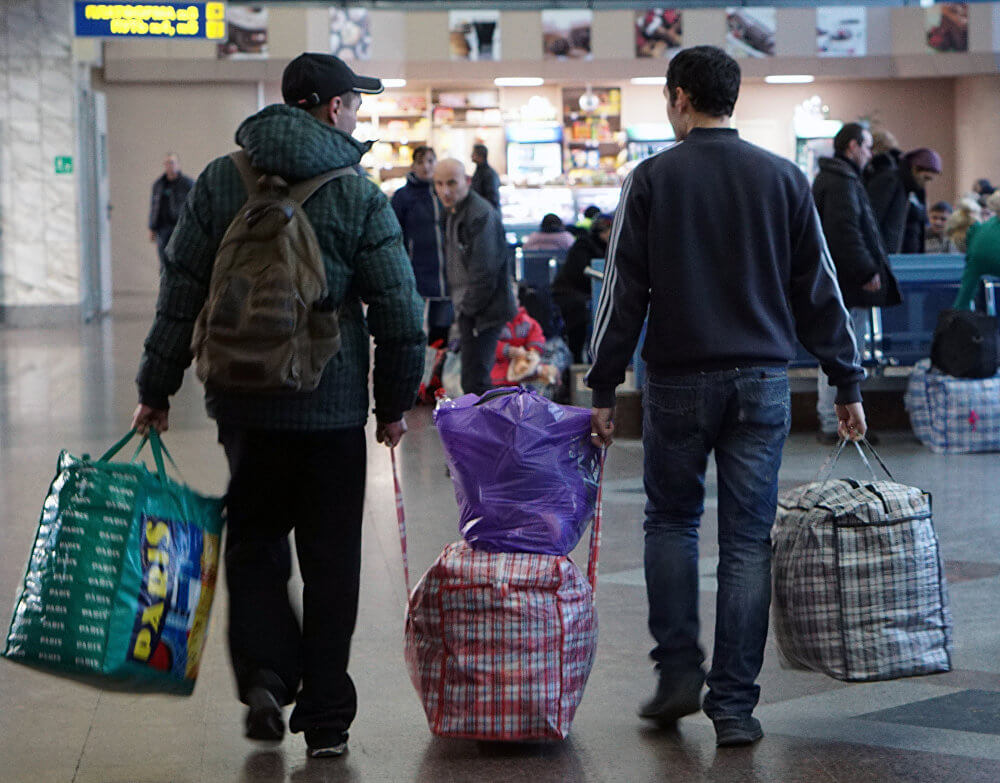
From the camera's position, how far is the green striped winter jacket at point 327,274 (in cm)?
320

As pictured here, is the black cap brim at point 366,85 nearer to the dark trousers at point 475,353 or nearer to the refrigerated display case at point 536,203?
the dark trousers at point 475,353

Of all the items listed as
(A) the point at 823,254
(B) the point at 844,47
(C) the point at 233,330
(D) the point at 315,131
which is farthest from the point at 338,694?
(B) the point at 844,47

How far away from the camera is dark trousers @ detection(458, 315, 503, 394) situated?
8.00 meters

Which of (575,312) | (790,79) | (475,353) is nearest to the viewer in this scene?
(475,353)

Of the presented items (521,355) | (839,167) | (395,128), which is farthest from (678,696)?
(395,128)

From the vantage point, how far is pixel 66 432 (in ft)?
28.6

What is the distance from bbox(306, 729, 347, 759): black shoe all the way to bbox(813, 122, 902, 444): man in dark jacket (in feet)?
16.2

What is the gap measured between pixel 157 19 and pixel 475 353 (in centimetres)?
955

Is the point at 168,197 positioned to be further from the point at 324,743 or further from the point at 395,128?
the point at 324,743

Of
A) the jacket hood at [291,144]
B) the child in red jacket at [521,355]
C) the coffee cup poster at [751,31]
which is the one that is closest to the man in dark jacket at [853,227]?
the child in red jacket at [521,355]

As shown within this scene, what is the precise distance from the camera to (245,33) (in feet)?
74.4

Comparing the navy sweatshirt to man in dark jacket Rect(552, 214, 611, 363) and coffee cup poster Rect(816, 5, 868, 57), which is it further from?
→ coffee cup poster Rect(816, 5, 868, 57)

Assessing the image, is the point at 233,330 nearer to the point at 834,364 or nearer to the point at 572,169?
the point at 834,364

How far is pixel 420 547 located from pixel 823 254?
262 centimetres
